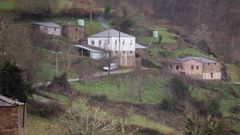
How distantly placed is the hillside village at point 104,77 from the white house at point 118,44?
8 cm

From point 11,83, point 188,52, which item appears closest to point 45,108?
point 11,83

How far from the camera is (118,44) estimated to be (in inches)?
1860

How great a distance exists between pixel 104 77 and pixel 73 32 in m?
9.73

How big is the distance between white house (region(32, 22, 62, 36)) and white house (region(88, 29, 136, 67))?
8.99ft

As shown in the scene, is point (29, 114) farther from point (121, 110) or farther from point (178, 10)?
point (178, 10)

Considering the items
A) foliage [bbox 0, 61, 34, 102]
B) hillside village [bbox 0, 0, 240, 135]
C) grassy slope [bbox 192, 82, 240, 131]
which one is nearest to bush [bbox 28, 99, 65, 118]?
hillside village [bbox 0, 0, 240, 135]

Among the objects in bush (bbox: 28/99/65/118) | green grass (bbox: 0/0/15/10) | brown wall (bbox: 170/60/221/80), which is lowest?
bush (bbox: 28/99/65/118)

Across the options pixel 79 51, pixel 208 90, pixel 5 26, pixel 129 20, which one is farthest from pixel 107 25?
pixel 5 26

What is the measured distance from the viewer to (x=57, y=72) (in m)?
38.7

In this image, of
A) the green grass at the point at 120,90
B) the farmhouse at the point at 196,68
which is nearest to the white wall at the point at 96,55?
the green grass at the point at 120,90

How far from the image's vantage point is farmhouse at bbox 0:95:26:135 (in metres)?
15.2

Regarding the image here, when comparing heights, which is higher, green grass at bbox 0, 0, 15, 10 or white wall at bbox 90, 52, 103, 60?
green grass at bbox 0, 0, 15, 10

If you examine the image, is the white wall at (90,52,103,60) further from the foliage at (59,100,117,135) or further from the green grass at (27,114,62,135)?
the foliage at (59,100,117,135)

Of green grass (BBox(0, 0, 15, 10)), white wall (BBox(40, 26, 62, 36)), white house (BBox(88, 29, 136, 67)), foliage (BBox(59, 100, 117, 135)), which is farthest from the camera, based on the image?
green grass (BBox(0, 0, 15, 10))
